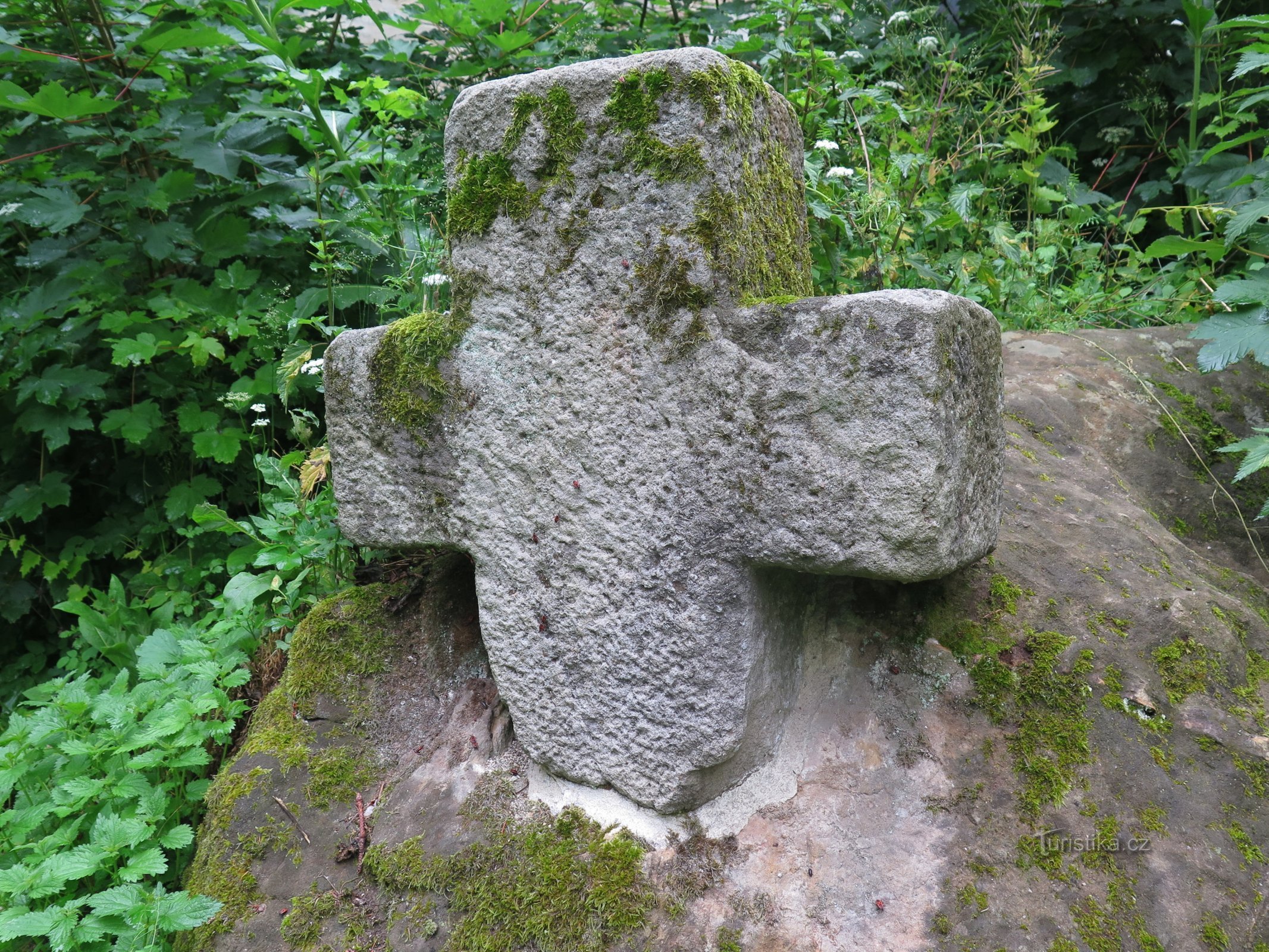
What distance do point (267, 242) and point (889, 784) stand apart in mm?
3136

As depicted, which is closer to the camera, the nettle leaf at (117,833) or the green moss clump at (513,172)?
the green moss clump at (513,172)

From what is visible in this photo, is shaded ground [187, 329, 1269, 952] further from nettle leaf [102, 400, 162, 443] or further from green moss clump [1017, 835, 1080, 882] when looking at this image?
nettle leaf [102, 400, 162, 443]

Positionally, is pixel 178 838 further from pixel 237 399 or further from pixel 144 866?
pixel 237 399

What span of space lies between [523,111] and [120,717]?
1.87 meters

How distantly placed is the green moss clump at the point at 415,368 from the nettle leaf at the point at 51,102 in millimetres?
1876

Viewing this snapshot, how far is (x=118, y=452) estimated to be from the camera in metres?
3.77

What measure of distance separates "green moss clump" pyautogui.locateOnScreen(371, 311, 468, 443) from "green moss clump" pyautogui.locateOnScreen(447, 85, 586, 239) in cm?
21

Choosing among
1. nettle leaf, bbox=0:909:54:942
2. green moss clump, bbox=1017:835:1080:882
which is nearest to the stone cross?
green moss clump, bbox=1017:835:1080:882

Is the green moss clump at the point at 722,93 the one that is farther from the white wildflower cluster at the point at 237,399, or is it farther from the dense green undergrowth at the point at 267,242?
→ the white wildflower cluster at the point at 237,399

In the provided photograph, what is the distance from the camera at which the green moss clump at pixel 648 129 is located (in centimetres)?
160

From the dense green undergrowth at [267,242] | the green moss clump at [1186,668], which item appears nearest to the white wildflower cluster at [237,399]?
the dense green undergrowth at [267,242]

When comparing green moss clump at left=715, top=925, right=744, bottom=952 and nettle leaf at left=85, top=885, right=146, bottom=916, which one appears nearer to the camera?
green moss clump at left=715, top=925, right=744, bottom=952

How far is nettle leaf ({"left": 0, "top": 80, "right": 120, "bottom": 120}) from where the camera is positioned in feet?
9.21

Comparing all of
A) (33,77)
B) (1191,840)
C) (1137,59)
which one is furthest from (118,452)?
(1137,59)
